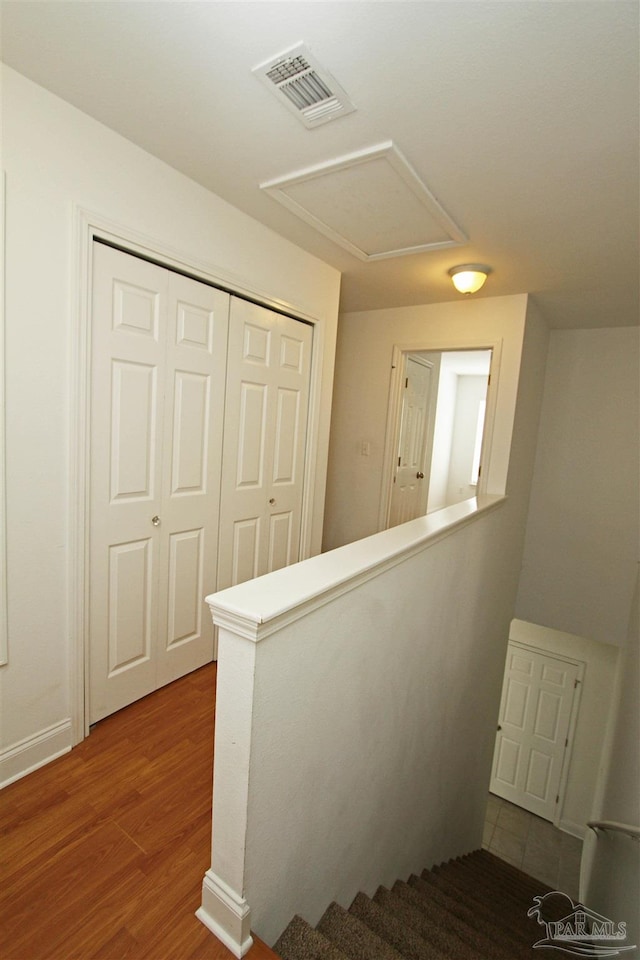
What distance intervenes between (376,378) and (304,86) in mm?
2593

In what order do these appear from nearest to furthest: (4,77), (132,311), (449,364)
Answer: (4,77) < (132,311) < (449,364)

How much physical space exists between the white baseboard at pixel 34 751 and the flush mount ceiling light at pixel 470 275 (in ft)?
10.2

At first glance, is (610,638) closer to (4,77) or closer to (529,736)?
(529,736)

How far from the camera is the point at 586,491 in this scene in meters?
4.04

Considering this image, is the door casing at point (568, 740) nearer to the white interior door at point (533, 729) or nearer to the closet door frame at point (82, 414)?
the white interior door at point (533, 729)

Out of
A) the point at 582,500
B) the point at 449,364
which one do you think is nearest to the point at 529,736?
the point at 582,500

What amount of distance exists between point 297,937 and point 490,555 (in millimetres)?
2427

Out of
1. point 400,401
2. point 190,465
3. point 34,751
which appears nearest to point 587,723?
point 400,401

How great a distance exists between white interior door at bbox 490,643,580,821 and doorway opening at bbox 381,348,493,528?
7.21ft

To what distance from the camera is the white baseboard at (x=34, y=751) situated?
1576mm

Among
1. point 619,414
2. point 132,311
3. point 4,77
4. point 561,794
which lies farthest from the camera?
point 561,794

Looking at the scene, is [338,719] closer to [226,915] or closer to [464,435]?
[226,915]

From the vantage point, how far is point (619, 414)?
3.87m

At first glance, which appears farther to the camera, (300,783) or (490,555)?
(490,555)
